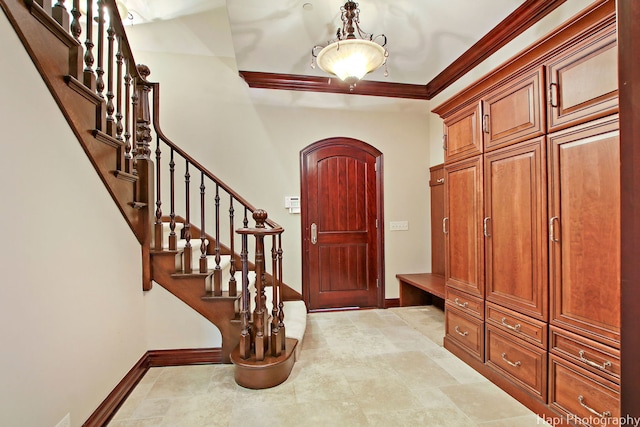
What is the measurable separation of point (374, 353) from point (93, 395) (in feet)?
6.57

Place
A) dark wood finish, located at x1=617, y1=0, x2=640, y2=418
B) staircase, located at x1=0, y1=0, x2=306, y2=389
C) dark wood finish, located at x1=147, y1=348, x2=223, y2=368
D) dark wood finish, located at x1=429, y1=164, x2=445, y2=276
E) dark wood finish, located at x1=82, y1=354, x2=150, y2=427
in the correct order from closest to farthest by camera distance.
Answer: dark wood finish, located at x1=617, y1=0, x2=640, y2=418 < staircase, located at x1=0, y1=0, x2=306, y2=389 < dark wood finish, located at x1=82, y1=354, x2=150, y2=427 < dark wood finish, located at x1=147, y1=348, x2=223, y2=368 < dark wood finish, located at x1=429, y1=164, x2=445, y2=276

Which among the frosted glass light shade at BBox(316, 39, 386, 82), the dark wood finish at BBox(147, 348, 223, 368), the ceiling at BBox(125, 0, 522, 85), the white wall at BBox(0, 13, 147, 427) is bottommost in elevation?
the dark wood finish at BBox(147, 348, 223, 368)

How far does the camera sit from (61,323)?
4.87 ft

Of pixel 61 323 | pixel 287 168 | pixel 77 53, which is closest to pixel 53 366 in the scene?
pixel 61 323

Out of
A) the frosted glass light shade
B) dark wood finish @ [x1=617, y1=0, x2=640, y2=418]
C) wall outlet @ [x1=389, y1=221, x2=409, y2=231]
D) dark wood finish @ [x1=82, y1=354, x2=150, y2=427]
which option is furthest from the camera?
wall outlet @ [x1=389, y1=221, x2=409, y2=231]

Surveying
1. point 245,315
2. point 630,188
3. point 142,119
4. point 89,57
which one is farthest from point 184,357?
point 630,188

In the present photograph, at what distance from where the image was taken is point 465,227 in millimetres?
2492

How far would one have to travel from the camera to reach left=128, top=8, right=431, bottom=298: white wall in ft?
11.6

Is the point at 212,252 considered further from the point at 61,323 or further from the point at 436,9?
the point at 436,9

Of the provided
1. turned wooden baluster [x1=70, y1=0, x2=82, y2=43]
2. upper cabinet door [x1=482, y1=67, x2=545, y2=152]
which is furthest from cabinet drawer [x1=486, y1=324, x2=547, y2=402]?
turned wooden baluster [x1=70, y1=0, x2=82, y2=43]

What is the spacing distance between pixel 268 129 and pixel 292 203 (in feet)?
3.15

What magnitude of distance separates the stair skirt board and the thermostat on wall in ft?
6.35

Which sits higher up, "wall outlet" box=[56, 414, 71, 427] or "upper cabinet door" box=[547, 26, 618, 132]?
"upper cabinet door" box=[547, 26, 618, 132]

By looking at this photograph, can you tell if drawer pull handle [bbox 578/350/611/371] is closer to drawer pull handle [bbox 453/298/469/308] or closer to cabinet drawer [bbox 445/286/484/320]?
cabinet drawer [bbox 445/286/484/320]
